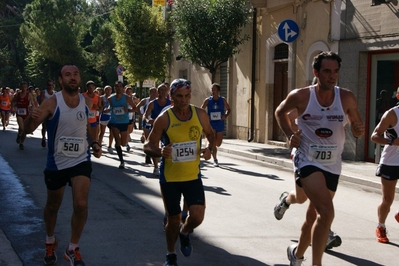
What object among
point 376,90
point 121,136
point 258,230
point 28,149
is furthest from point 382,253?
point 28,149

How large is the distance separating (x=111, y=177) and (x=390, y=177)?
6429 mm

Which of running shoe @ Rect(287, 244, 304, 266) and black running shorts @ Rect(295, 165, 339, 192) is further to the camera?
running shoe @ Rect(287, 244, 304, 266)

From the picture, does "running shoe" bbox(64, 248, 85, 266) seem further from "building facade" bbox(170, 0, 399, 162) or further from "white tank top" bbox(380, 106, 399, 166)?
"building facade" bbox(170, 0, 399, 162)

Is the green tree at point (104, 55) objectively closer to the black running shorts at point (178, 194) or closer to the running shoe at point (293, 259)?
the black running shorts at point (178, 194)

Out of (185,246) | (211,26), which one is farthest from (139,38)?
(185,246)

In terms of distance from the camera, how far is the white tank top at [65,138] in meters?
5.96

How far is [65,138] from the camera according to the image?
235 inches

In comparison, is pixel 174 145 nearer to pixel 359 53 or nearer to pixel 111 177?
pixel 111 177

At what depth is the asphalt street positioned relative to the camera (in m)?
6.48

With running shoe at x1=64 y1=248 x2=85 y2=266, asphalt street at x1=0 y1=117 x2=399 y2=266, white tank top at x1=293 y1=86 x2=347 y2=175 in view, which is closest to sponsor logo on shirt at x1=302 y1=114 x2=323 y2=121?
white tank top at x1=293 y1=86 x2=347 y2=175

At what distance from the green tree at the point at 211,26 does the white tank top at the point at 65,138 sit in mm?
16244

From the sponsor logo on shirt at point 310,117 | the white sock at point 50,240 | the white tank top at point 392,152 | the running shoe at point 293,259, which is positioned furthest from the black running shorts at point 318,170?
the white sock at point 50,240

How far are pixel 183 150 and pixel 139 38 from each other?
23411mm

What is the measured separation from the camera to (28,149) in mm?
18016
